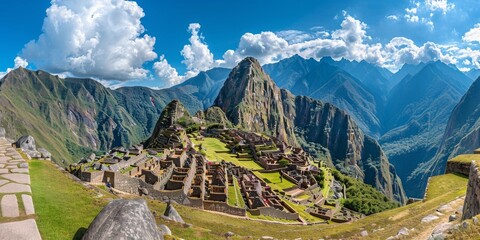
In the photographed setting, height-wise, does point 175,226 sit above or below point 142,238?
below

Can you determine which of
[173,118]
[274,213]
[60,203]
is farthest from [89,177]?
[173,118]

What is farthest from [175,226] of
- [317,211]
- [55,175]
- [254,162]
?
[254,162]

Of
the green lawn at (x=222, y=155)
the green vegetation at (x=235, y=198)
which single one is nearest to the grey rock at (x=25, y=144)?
the green vegetation at (x=235, y=198)

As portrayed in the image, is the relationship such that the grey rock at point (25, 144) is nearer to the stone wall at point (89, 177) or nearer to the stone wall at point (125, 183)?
the stone wall at point (89, 177)

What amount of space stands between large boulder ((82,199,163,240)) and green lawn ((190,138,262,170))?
245 feet

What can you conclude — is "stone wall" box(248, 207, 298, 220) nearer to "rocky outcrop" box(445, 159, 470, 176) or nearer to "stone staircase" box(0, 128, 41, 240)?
"rocky outcrop" box(445, 159, 470, 176)

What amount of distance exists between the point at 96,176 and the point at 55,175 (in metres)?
15.7

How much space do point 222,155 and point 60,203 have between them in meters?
84.2

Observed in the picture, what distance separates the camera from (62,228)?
1245 centimetres

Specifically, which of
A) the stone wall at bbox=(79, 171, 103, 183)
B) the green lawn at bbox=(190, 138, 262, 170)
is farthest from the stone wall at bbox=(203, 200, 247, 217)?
the green lawn at bbox=(190, 138, 262, 170)

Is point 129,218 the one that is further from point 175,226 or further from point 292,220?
point 292,220

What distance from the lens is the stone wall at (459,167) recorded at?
3033 cm

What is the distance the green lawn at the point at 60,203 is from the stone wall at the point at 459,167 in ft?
106

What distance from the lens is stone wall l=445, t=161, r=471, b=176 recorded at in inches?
1194
